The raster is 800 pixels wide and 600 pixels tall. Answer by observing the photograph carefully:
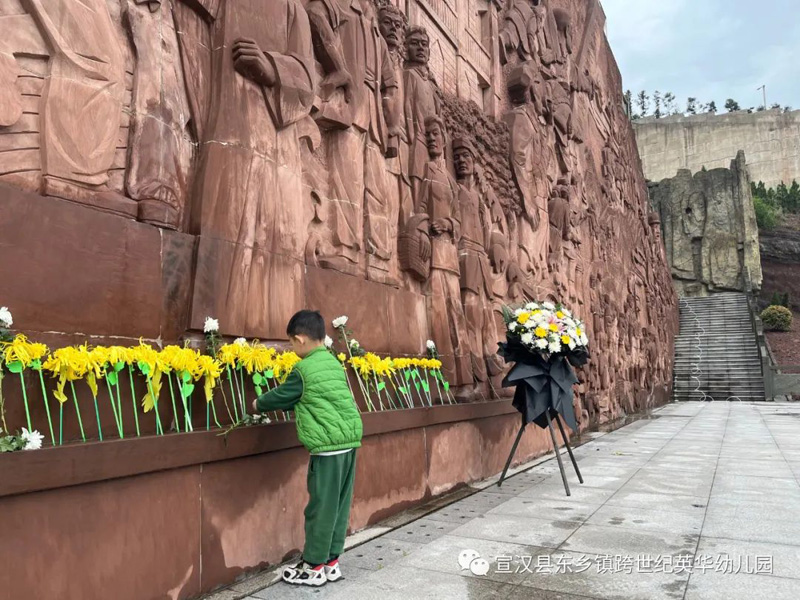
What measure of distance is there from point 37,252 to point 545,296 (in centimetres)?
830

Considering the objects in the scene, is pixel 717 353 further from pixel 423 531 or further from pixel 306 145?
pixel 306 145

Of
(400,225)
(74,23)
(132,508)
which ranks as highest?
(74,23)

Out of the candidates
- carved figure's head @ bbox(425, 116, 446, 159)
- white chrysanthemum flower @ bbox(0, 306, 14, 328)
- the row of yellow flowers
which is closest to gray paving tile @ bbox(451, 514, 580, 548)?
the row of yellow flowers

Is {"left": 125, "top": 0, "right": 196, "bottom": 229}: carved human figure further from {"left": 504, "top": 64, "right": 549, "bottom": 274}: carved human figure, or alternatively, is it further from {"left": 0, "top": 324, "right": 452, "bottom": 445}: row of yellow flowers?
{"left": 504, "top": 64, "right": 549, "bottom": 274}: carved human figure

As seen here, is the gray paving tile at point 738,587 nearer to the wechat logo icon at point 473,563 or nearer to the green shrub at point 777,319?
the wechat logo icon at point 473,563

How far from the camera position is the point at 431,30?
7.46 m

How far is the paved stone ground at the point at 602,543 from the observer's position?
3.10 meters

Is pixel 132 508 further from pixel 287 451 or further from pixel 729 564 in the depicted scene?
pixel 729 564

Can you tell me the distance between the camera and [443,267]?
6598mm

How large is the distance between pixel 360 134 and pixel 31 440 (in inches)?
152

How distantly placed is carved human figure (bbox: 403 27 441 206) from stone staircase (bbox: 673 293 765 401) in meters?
21.0

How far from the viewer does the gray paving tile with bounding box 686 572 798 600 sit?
2924 millimetres

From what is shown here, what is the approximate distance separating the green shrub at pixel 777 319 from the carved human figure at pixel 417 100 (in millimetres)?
31145

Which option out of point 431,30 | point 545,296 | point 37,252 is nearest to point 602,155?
point 545,296
